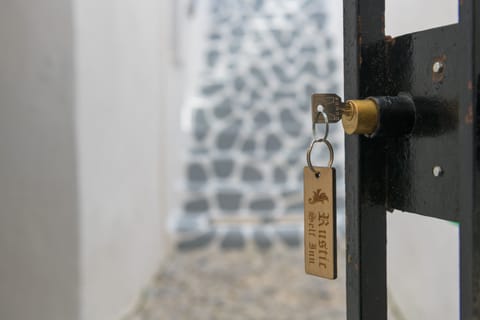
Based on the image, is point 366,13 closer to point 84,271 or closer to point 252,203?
point 84,271

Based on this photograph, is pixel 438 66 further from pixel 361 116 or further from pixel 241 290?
pixel 241 290

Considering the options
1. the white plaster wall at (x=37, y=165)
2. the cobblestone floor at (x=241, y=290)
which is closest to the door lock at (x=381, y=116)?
the white plaster wall at (x=37, y=165)

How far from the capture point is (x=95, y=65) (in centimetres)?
133

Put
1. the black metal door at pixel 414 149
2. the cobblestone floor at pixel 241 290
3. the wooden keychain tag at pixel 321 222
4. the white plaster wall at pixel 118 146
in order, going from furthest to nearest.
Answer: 1. the cobblestone floor at pixel 241 290
2. the white plaster wall at pixel 118 146
3. the wooden keychain tag at pixel 321 222
4. the black metal door at pixel 414 149

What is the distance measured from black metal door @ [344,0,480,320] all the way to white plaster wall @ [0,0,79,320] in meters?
0.92

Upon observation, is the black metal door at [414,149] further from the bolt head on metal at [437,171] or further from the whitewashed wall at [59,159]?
the whitewashed wall at [59,159]

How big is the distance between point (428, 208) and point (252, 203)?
2.26 metres

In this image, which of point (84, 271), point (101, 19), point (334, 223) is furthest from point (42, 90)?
point (334, 223)

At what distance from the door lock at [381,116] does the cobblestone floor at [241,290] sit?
4.49 feet

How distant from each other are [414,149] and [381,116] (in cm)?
4

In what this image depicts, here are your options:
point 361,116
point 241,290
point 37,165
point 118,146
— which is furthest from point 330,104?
point 241,290

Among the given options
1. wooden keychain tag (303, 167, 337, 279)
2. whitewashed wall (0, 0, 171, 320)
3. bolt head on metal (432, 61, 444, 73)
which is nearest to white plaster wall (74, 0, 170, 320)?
whitewashed wall (0, 0, 171, 320)

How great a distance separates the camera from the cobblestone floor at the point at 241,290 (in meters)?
1.67

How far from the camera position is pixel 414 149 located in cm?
39
